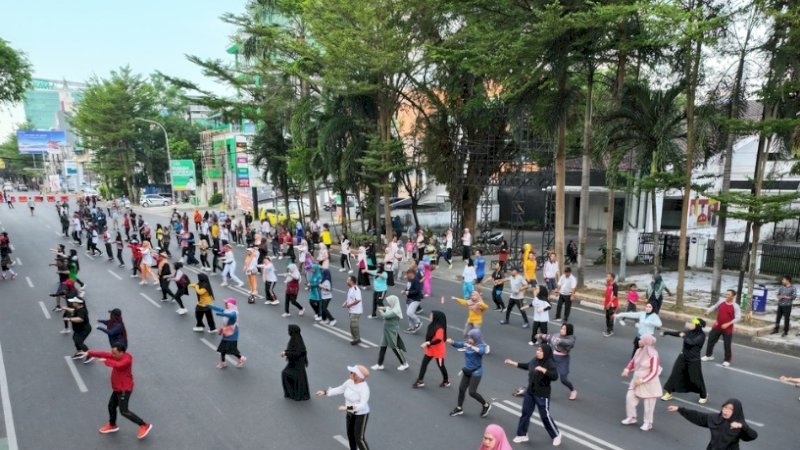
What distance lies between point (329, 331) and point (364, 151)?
13464 millimetres

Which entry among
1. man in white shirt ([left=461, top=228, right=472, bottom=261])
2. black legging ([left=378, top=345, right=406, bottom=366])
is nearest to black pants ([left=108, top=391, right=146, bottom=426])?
black legging ([left=378, top=345, right=406, bottom=366])

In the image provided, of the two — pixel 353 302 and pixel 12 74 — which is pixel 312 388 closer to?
pixel 353 302

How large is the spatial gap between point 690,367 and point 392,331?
5.26m

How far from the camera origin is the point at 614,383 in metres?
9.43

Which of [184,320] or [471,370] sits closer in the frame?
[471,370]

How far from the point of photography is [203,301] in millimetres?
11914

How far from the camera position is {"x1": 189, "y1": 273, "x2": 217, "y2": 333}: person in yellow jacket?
11734 mm

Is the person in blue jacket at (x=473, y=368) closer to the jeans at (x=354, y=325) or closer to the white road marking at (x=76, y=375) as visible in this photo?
the jeans at (x=354, y=325)

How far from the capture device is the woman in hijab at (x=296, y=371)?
840cm

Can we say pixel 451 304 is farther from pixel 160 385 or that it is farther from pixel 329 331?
pixel 160 385

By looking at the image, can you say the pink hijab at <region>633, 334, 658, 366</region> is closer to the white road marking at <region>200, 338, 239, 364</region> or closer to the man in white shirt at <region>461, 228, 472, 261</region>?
the white road marking at <region>200, 338, 239, 364</region>

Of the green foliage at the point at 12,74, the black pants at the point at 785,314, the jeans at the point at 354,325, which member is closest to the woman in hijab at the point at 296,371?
the jeans at the point at 354,325

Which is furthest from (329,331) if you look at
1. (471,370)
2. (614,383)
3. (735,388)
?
(735,388)

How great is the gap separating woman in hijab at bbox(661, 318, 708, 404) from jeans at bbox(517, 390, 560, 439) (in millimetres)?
2817
